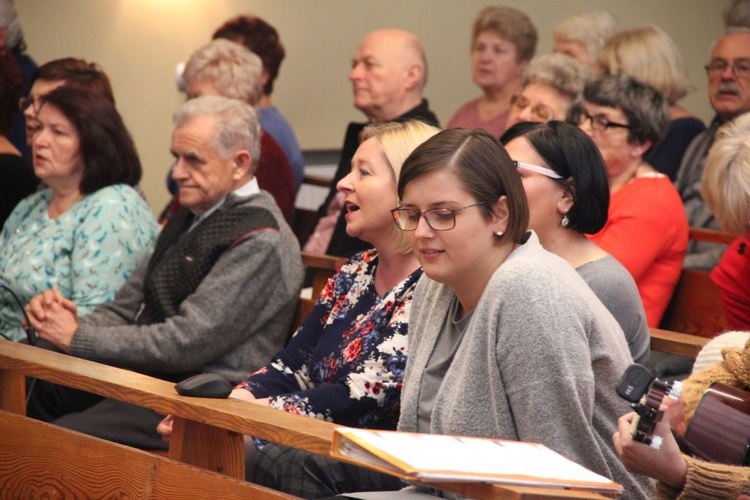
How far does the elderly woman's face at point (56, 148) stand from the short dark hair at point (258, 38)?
1.59 metres

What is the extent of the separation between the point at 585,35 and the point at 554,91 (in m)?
1.33

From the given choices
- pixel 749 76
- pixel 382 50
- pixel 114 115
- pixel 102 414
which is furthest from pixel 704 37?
pixel 102 414

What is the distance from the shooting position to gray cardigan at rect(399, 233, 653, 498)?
6.68 ft

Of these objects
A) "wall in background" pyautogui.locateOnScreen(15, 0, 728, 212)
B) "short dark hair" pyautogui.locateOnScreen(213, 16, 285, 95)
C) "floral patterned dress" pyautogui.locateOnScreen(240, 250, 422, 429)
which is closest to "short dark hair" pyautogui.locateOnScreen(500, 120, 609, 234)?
"floral patterned dress" pyautogui.locateOnScreen(240, 250, 422, 429)

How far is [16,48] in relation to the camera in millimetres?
5172

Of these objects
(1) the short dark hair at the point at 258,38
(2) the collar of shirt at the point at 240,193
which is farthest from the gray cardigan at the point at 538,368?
(1) the short dark hair at the point at 258,38

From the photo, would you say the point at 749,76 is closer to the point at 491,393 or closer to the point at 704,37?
the point at 704,37

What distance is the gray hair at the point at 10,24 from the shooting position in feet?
16.5

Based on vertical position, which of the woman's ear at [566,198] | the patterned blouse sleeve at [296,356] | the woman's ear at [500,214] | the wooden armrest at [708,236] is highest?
the woman's ear at [500,214]

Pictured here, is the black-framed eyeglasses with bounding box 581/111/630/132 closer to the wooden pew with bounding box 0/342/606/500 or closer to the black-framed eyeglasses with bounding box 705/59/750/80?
the black-framed eyeglasses with bounding box 705/59/750/80

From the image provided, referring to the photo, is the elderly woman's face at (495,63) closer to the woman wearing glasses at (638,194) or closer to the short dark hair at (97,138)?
the woman wearing glasses at (638,194)

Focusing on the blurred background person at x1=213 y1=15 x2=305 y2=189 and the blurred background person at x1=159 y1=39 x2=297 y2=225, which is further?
the blurred background person at x1=213 y1=15 x2=305 y2=189

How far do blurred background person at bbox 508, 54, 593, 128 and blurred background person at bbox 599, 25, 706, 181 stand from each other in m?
0.44

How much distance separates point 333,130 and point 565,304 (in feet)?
14.5
